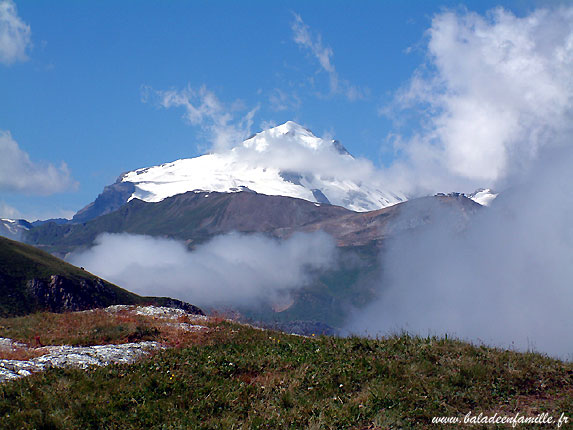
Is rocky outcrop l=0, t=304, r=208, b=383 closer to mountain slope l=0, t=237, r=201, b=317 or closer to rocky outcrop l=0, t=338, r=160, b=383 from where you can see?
Answer: rocky outcrop l=0, t=338, r=160, b=383

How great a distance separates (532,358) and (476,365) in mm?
2435

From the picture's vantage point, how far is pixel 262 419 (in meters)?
13.4

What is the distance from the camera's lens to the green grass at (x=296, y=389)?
13383mm

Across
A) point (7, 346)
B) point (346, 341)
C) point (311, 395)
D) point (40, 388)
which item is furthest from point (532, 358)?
point (7, 346)

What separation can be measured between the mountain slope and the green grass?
134 meters

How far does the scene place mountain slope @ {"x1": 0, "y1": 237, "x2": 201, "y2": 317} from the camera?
487ft

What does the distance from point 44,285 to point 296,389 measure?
171 metres

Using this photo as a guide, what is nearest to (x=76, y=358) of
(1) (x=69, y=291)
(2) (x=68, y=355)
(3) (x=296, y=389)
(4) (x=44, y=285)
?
(2) (x=68, y=355)

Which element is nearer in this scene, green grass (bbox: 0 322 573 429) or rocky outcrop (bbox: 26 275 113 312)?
green grass (bbox: 0 322 573 429)

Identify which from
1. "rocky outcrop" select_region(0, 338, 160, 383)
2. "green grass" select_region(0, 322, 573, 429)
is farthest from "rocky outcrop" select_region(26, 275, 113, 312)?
"green grass" select_region(0, 322, 573, 429)

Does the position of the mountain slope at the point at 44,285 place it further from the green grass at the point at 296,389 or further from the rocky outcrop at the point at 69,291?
the green grass at the point at 296,389

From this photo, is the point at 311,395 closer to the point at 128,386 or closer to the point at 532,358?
the point at 128,386

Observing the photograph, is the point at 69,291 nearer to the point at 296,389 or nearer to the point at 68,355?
the point at 68,355

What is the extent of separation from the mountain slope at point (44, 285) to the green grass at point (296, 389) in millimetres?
133564
